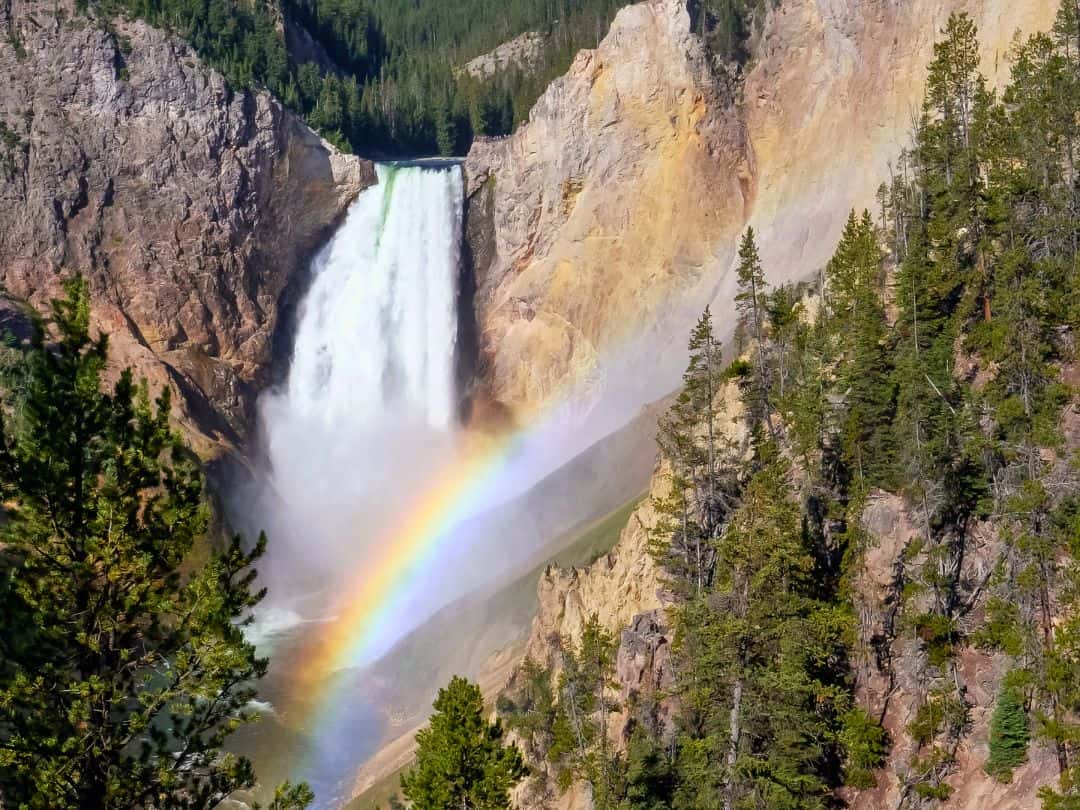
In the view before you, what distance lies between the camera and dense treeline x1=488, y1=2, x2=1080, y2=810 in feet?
74.9

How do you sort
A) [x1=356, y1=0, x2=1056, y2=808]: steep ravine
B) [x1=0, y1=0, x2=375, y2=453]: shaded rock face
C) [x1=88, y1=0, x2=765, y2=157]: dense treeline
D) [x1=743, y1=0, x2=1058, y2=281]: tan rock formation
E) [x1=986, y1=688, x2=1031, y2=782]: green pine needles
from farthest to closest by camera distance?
[x1=88, y1=0, x2=765, y2=157]: dense treeline < [x1=0, y1=0, x2=375, y2=453]: shaded rock face < [x1=356, y1=0, x2=1056, y2=808]: steep ravine < [x1=743, y1=0, x2=1058, y2=281]: tan rock formation < [x1=986, y1=688, x2=1031, y2=782]: green pine needles

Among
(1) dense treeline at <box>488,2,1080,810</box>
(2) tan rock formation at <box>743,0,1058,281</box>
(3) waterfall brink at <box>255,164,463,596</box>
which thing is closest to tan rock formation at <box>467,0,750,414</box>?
(2) tan rock formation at <box>743,0,1058,281</box>

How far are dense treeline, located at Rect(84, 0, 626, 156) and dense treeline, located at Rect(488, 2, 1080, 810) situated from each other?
2302 inches

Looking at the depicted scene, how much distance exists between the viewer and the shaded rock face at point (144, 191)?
235ft

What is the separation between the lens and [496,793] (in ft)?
70.6

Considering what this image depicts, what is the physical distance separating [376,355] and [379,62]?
210ft

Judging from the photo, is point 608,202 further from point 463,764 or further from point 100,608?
point 100,608

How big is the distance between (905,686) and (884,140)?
43579mm

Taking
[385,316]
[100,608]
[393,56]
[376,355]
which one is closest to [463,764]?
[100,608]

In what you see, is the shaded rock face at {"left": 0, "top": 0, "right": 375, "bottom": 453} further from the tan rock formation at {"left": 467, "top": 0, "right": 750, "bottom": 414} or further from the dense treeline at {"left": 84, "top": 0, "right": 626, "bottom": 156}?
the tan rock formation at {"left": 467, "top": 0, "right": 750, "bottom": 414}

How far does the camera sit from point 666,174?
7262cm

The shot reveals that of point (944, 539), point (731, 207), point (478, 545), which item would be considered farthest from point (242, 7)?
point (944, 539)

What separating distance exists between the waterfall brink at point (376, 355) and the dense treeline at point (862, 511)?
39551 millimetres

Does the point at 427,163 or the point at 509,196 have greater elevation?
the point at 427,163
